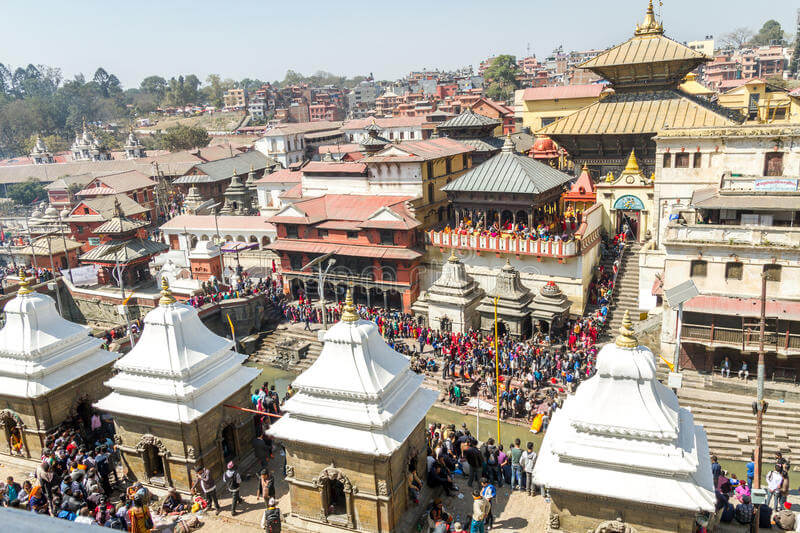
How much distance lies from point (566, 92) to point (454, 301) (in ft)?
110

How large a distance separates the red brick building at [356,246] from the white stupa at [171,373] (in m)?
17.9

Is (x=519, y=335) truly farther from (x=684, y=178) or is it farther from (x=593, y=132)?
(x=593, y=132)

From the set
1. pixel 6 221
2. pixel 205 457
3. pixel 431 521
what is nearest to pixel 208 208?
pixel 6 221

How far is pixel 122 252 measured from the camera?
107ft

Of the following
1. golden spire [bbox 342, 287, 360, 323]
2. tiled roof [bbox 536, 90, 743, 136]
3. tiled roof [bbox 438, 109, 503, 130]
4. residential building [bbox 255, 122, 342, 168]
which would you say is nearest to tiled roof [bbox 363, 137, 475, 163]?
tiled roof [bbox 438, 109, 503, 130]

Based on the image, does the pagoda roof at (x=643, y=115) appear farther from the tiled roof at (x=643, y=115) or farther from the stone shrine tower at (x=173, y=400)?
the stone shrine tower at (x=173, y=400)

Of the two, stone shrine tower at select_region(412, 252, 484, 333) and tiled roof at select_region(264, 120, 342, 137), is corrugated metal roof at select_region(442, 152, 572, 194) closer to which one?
stone shrine tower at select_region(412, 252, 484, 333)

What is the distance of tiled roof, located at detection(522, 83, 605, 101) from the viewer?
51031 millimetres

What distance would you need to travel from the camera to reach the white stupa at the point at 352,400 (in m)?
10.7

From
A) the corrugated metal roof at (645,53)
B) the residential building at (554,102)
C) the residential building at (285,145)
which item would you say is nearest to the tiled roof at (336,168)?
the corrugated metal roof at (645,53)

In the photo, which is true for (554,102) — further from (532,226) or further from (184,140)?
(184,140)

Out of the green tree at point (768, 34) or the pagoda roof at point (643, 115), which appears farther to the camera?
the green tree at point (768, 34)

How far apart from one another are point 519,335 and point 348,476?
1672cm

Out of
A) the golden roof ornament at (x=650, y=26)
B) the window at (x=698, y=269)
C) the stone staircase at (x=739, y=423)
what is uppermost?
the golden roof ornament at (x=650, y=26)
